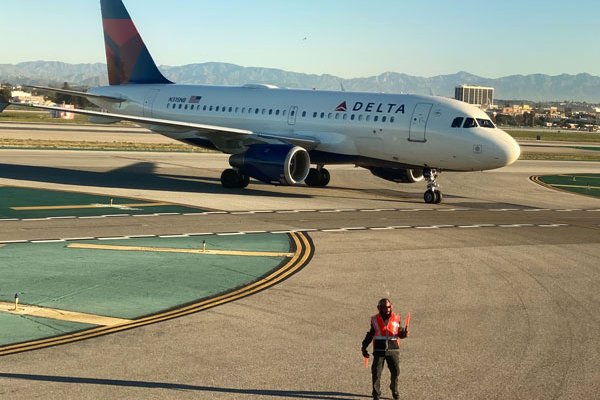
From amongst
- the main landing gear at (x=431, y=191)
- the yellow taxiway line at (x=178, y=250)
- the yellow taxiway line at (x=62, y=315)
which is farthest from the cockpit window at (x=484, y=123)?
the yellow taxiway line at (x=62, y=315)

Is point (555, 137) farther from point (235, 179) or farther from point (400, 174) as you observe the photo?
point (235, 179)

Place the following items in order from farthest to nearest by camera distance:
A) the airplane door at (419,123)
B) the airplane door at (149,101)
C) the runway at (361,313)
→ the airplane door at (149,101), the airplane door at (419,123), the runway at (361,313)

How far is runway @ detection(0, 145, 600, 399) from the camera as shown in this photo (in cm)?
1266

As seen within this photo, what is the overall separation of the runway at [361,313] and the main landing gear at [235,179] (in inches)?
102

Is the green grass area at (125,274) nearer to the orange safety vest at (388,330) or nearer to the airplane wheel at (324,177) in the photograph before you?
the orange safety vest at (388,330)

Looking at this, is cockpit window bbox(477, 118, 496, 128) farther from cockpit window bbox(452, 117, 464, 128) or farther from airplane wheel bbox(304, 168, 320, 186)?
airplane wheel bbox(304, 168, 320, 186)

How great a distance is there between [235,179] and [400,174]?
25.0 ft

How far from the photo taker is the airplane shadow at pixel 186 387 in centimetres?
1220

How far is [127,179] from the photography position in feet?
136

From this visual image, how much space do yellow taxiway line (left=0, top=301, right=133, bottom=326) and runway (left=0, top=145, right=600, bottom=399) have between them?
806mm

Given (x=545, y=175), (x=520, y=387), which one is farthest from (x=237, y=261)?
(x=545, y=175)

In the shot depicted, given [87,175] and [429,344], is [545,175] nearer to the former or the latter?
[87,175]

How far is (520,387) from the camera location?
41.6 feet

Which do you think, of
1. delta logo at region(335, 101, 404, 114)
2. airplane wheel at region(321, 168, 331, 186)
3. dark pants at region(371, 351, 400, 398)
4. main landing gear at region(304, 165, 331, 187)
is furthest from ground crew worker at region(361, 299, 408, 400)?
airplane wheel at region(321, 168, 331, 186)
